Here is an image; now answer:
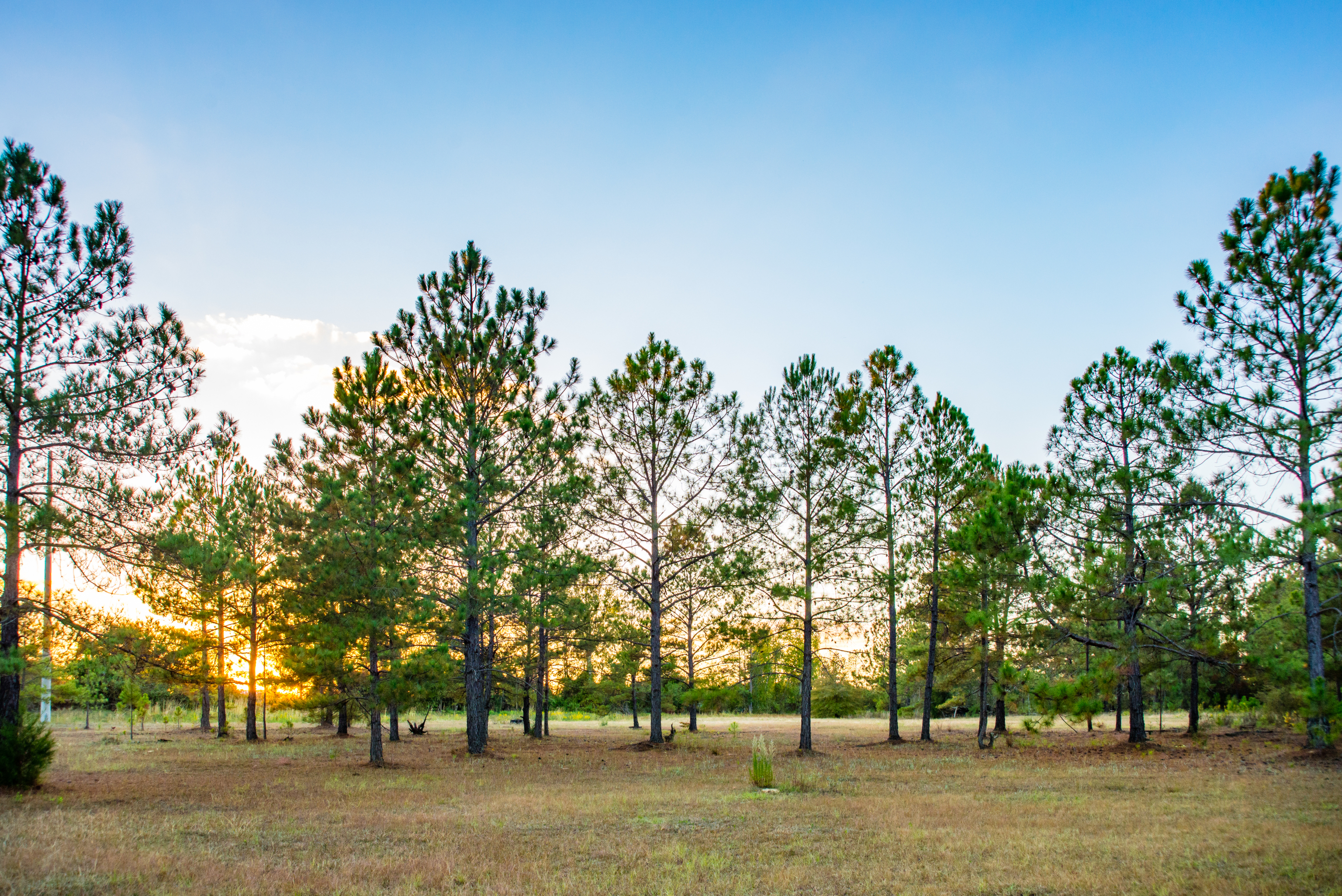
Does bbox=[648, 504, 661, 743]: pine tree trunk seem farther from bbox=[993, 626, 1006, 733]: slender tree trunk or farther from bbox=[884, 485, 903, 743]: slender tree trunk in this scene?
bbox=[993, 626, 1006, 733]: slender tree trunk

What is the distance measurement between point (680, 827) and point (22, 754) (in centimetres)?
1034

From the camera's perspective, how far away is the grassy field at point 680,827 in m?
A: 6.93

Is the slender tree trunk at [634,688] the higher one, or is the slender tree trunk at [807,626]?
the slender tree trunk at [807,626]

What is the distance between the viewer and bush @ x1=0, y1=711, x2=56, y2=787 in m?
11.7

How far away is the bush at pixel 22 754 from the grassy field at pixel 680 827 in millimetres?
358

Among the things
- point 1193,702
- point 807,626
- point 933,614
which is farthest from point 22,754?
point 1193,702

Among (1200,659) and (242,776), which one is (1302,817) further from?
(242,776)

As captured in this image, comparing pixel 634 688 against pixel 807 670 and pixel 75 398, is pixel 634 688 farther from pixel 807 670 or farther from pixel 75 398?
pixel 75 398

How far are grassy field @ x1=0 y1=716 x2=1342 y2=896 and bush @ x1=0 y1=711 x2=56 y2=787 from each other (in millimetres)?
358

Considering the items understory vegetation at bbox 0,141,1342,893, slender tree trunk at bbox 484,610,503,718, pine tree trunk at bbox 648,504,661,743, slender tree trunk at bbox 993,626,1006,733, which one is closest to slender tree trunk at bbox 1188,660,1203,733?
understory vegetation at bbox 0,141,1342,893

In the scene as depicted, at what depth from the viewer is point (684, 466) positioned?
22.6 metres

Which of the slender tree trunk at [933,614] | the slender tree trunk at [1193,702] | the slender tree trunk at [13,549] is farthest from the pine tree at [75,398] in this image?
the slender tree trunk at [1193,702]

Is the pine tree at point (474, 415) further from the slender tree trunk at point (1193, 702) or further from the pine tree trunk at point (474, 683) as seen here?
the slender tree trunk at point (1193, 702)

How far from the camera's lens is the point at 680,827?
9.76 meters
